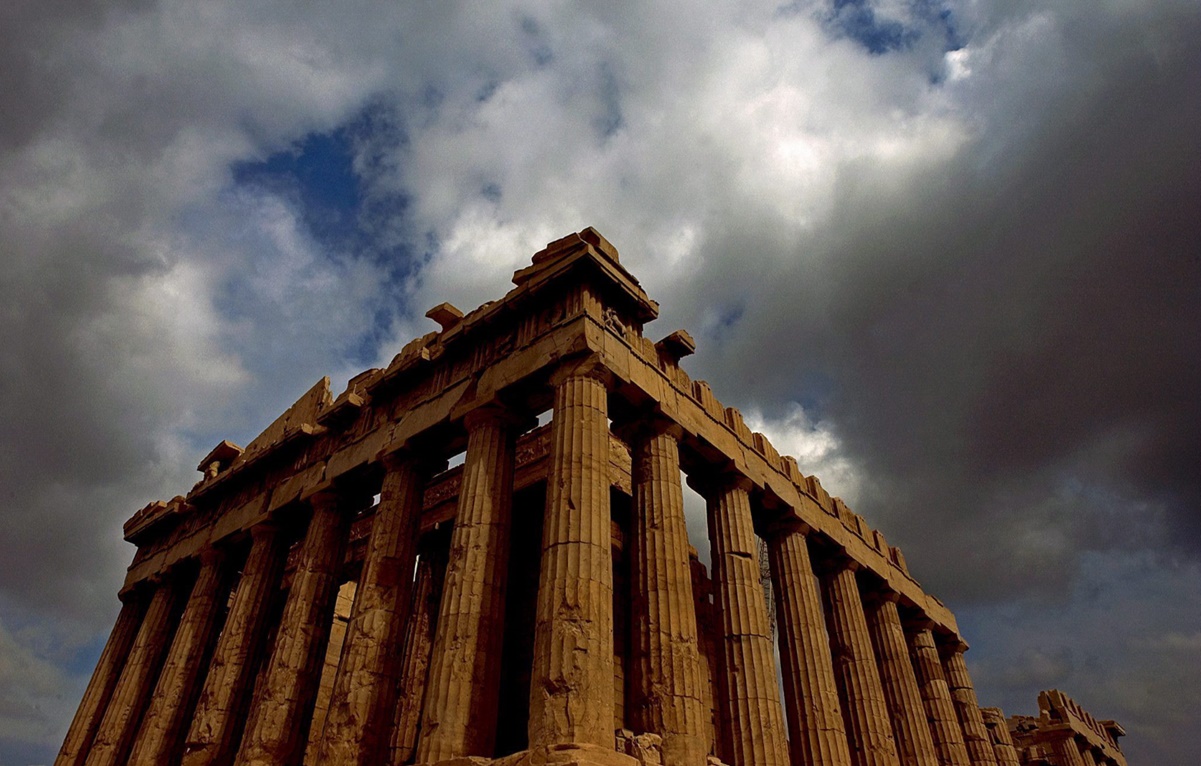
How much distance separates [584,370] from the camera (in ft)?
45.3

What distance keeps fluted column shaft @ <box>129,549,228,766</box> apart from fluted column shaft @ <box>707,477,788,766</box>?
13850 mm

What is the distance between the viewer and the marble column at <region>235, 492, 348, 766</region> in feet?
50.8

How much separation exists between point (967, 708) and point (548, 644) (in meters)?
20.0

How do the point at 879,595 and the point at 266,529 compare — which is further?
the point at 879,595

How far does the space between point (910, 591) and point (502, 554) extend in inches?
631

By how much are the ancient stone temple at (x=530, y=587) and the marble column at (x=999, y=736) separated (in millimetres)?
3237

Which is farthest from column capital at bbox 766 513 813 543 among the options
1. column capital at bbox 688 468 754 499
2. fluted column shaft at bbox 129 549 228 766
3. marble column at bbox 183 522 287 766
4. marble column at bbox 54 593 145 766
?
marble column at bbox 54 593 145 766

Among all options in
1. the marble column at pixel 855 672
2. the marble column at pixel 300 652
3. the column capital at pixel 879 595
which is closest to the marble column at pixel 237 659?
the marble column at pixel 300 652

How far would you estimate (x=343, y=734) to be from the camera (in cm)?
1345

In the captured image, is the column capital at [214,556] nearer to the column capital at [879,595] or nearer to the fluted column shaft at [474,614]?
the fluted column shaft at [474,614]

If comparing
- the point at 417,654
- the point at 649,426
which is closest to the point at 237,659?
the point at 417,654

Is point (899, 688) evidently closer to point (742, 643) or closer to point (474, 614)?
point (742, 643)

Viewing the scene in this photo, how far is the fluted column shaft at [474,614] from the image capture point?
11.8m

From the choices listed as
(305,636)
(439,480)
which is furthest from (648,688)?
(439,480)
